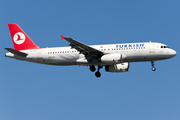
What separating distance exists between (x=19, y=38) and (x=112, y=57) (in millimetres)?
16460

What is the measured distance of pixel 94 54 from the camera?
47.5m

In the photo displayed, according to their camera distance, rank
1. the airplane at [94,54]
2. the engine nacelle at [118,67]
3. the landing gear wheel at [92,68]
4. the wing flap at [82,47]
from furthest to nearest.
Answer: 1. the engine nacelle at [118,67]
2. the landing gear wheel at [92,68]
3. the airplane at [94,54]
4. the wing flap at [82,47]

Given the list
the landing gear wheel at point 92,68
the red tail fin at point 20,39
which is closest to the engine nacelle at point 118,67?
the landing gear wheel at point 92,68

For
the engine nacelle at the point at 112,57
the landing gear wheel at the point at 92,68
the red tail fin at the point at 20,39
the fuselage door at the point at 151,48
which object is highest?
the red tail fin at the point at 20,39

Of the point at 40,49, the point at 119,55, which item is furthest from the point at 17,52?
the point at 119,55

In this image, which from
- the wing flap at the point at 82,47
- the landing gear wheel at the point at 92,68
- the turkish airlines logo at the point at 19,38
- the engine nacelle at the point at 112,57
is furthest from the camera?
the turkish airlines logo at the point at 19,38

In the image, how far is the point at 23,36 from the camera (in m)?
52.6

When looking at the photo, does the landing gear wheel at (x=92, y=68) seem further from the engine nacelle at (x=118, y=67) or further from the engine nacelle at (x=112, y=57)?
the engine nacelle at (x=112, y=57)

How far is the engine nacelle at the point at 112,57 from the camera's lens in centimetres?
4578

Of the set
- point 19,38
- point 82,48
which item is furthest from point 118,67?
point 19,38

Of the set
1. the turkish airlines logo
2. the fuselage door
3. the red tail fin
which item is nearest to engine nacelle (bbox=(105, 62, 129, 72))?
the fuselage door

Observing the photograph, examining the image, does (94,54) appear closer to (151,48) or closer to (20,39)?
(151,48)

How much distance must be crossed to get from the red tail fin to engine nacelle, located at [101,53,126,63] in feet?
38.7

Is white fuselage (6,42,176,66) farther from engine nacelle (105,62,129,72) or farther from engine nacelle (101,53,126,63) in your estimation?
engine nacelle (105,62,129,72)
